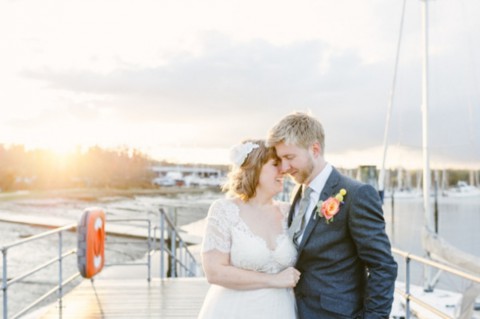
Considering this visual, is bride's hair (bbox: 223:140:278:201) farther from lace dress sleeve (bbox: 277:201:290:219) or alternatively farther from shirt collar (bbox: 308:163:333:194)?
shirt collar (bbox: 308:163:333:194)

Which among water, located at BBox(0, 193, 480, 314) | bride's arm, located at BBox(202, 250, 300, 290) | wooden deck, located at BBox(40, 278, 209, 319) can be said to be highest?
bride's arm, located at BBox(202, 250, 300, 290)

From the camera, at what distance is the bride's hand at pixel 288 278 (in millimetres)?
2607

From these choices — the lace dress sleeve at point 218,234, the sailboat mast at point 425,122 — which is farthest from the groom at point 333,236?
the sailboat mast at point 425,122

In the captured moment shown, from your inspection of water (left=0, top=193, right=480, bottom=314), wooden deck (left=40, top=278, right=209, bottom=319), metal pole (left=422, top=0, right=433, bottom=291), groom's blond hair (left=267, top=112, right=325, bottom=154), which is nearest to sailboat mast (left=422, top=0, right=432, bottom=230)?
metal pole (left=422, top=0, right=433, bottom=291)

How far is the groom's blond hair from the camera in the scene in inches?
93.6

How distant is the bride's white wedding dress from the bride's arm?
30mm

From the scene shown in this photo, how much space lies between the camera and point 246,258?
270 cm

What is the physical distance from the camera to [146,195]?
82.0 m

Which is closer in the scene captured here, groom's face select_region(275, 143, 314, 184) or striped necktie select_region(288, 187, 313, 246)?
groom's face select_region(275, 143, 314, 184)

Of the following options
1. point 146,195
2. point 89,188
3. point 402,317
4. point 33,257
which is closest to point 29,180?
point 89,188

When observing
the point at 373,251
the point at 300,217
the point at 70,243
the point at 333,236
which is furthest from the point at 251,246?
the point at 70,243

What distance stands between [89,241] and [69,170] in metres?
78.0

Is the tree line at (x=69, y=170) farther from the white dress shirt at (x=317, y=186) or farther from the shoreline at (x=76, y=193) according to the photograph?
the white dress shirt at (x=317, y=186)

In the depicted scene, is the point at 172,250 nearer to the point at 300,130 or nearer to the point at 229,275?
the point at 229,275
